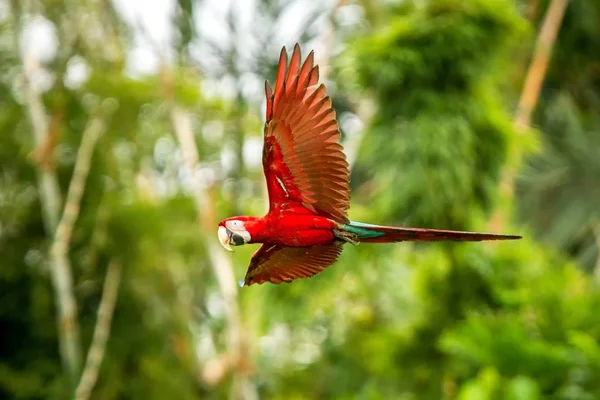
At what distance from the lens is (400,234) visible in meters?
0.33

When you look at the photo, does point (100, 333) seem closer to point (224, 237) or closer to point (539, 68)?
point (539, 68)

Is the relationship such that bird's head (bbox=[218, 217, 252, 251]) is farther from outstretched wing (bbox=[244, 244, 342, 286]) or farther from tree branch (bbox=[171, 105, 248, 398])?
tree branch (bbox=[171, 105, 248, 398])

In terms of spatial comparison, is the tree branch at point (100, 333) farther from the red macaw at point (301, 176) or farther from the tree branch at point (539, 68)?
the red macaw at point (301, 176)

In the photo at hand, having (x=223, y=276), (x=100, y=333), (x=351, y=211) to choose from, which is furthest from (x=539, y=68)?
(x=100, y=333)

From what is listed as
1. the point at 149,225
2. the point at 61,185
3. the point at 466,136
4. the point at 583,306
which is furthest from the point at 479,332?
the point at 61,185

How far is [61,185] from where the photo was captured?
8.76ft

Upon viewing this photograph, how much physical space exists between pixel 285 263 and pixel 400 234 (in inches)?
3.0

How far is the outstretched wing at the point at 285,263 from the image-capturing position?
0.37 metres

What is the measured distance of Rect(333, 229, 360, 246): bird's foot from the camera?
340mm

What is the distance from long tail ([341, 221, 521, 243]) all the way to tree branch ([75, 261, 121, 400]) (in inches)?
79.7

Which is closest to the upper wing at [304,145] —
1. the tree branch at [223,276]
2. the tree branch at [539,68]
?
the tree branch at [223,276]

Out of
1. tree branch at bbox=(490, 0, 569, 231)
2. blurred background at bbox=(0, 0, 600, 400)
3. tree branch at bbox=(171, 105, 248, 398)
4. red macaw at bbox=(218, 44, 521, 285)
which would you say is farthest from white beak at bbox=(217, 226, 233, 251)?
tree branch at bbox=(490, 0, 569, 231)

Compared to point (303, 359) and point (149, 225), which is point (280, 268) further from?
point (303, 359)

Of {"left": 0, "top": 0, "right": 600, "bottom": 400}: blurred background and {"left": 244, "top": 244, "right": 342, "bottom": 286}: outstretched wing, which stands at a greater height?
{"left": 0, "top": 0, "right": 600, "bottom": 400}: blurred background
